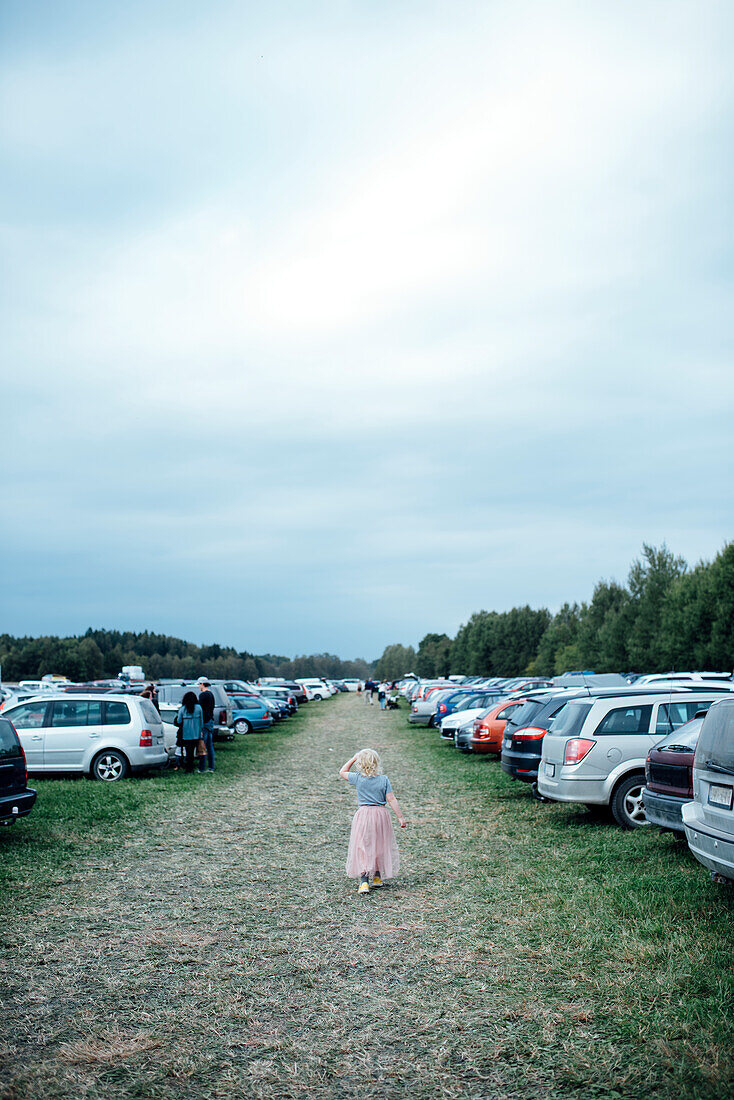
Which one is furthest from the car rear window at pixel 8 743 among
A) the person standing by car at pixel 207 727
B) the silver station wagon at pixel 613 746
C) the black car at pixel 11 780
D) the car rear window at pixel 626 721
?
the person standing by car at pixel 207 727

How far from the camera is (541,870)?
946 cm

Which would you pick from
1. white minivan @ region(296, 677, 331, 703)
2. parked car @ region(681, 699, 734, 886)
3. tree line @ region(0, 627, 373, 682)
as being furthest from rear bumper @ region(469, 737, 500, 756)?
tree line @ region(0, 627, 373, 682)

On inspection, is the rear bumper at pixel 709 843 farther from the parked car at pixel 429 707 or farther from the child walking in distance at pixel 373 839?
the parked car at pixel 429 707

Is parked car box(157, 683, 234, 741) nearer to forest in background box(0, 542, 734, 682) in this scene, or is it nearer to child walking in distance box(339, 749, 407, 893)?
child walking in distance box(339, 749, 407, 893)

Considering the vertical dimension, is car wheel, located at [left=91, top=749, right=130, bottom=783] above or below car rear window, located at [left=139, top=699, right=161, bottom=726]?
below

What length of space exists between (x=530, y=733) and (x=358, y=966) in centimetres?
879

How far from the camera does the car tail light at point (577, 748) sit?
37.0 ft

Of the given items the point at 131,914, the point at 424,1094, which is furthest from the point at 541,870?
the point at 424,1094

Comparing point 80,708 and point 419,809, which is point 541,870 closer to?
point 419,809

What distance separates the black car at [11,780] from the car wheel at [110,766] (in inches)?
274

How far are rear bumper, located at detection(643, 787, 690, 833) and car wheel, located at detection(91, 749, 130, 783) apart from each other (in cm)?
1126

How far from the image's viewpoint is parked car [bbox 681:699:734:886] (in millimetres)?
6547

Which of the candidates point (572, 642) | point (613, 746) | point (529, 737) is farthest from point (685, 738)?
point (572, 642)

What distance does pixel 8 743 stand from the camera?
412 inches
